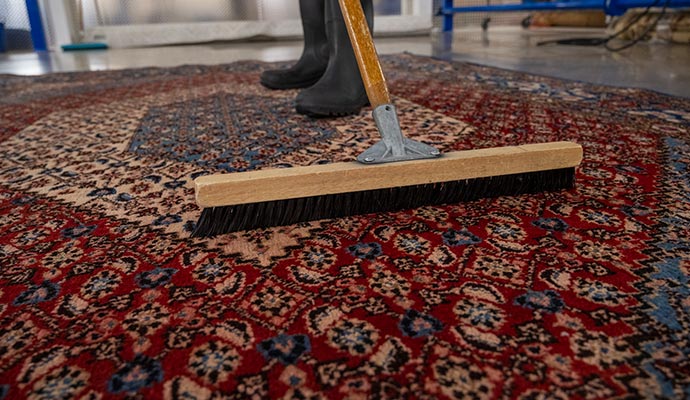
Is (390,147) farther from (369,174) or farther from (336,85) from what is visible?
(336,85)

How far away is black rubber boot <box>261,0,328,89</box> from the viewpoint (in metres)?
1.64

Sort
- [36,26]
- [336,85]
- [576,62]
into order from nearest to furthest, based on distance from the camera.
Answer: [336,85]
[576,62]
[36,26]

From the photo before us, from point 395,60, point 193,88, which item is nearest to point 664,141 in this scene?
point 193,88

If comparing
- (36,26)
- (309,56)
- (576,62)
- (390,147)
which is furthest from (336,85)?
(36,26)

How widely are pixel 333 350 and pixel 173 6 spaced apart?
17.2 ft

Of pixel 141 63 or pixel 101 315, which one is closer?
pixel 101 315

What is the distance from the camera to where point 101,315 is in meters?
0.48

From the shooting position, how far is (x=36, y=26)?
186 inches

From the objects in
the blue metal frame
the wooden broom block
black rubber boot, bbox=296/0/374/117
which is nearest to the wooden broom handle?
the wooden broom block

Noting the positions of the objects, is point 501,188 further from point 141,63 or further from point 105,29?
point 105,29

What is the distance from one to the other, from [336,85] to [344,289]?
0.90 m

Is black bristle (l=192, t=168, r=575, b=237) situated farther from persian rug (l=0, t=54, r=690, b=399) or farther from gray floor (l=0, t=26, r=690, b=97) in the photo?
gray floor (l=0, t=26, r=690, b=97)

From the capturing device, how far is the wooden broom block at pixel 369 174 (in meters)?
0.63

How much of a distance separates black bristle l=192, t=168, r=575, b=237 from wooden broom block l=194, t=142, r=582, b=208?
2 cm
